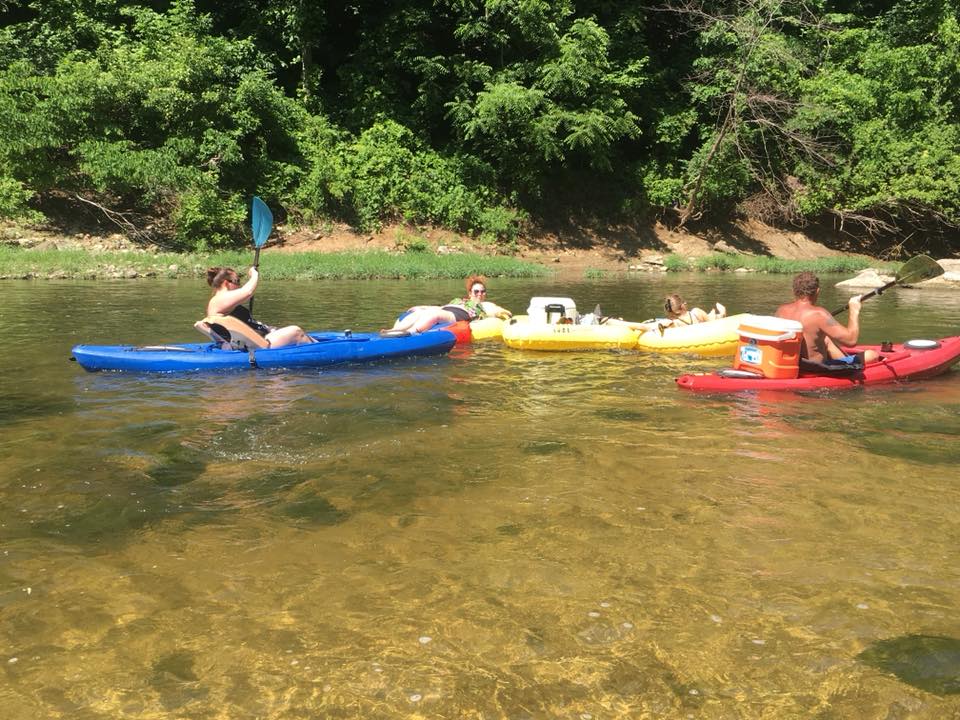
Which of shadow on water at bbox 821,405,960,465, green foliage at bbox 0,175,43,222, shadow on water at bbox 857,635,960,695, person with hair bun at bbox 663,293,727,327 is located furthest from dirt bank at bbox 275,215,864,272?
shadow on water at bbox 857,635,960,695

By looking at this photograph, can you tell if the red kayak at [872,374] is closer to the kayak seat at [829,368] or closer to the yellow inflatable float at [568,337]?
the kayak seat at [829,368]

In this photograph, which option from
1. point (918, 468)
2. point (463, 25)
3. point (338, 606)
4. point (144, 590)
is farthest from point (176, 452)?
point (463, 25)

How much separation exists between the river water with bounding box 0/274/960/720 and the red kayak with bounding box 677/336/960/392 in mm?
156

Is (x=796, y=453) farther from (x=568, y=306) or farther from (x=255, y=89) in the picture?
(x=255, y=89)

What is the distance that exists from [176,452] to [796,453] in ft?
12.4

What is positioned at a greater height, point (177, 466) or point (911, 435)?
point (177, 466)

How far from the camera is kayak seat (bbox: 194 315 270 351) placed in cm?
777

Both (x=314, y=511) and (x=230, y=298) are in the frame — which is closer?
(x=314, y=511)

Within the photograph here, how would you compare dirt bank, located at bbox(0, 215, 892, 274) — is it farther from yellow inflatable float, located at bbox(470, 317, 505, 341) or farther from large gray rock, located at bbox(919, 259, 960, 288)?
yellow inflatable float, located at bbox(470, 317, 505, 341)

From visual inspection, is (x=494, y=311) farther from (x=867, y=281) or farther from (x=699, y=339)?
(x=867, y=281)

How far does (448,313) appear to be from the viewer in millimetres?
9562

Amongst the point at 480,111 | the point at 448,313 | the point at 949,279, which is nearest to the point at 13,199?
the point at 480,111

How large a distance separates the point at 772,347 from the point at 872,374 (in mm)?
1052

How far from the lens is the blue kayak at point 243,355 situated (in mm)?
7617
